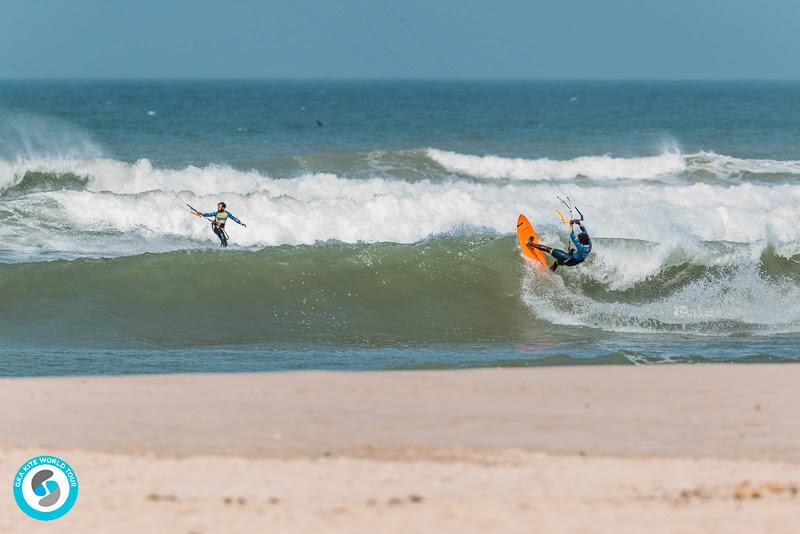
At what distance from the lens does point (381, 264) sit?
47.4 feet

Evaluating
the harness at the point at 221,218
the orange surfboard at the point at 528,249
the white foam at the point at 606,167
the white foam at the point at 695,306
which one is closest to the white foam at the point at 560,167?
the white foam at the point at 606,167

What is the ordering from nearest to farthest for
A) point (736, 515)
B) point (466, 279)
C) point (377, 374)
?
point (736, 515)
point (377, 374)
point (466, 279)

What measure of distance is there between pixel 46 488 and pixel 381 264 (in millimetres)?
9166

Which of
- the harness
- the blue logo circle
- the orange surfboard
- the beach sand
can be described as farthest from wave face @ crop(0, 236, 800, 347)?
the blue logo circle

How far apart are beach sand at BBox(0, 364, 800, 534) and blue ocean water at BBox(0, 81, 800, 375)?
2011mm

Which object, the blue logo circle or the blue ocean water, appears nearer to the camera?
the blue logo circle

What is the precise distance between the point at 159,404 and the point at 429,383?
2.04 m

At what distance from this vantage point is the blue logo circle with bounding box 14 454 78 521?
5246 mm

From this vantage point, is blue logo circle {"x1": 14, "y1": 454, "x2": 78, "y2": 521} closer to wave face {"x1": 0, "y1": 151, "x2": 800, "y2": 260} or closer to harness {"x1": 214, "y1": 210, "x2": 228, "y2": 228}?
harness {"x1": 214, "y1": 210, "x2": 228, "y2": 228}

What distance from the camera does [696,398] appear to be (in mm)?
7785

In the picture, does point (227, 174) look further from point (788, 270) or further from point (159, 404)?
point (159, 404)

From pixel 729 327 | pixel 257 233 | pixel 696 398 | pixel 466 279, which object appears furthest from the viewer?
pixel 257 233

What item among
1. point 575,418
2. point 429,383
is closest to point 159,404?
point 429,383

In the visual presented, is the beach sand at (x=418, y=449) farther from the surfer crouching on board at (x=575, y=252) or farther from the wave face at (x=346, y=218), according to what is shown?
the wave face at (x=346, y=218)
